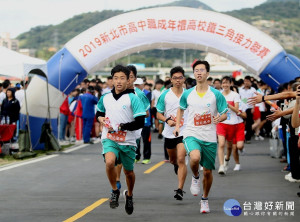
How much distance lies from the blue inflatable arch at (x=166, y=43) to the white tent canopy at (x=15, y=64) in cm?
124

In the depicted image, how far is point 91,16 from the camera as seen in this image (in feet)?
579

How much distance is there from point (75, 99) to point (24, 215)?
1568 centimetres

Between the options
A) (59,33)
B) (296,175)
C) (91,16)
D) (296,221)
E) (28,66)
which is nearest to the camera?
(296,221)

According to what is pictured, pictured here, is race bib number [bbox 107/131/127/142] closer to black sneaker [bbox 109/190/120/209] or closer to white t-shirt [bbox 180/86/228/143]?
black sneaker [bbox 109/190/120/209]

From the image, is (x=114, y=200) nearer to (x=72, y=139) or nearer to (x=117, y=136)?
(x=117, y=136)

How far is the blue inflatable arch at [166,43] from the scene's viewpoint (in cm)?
1880

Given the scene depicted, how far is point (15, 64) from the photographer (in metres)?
17.7

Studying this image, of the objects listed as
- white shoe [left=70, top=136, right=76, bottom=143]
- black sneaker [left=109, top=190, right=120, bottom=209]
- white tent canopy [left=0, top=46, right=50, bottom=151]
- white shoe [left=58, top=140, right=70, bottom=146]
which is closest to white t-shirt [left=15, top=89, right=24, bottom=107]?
white shoe [left=58, top=140, right=70, bottom=146]

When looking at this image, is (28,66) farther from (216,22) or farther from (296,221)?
(296,221)

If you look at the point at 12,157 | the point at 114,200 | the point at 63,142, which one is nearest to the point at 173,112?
the point at 114,200

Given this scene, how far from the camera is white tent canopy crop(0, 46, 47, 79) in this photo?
17609 millimetres

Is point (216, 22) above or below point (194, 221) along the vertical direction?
above

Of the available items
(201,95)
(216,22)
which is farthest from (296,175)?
(216,22)

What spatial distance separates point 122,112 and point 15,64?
9.24m
